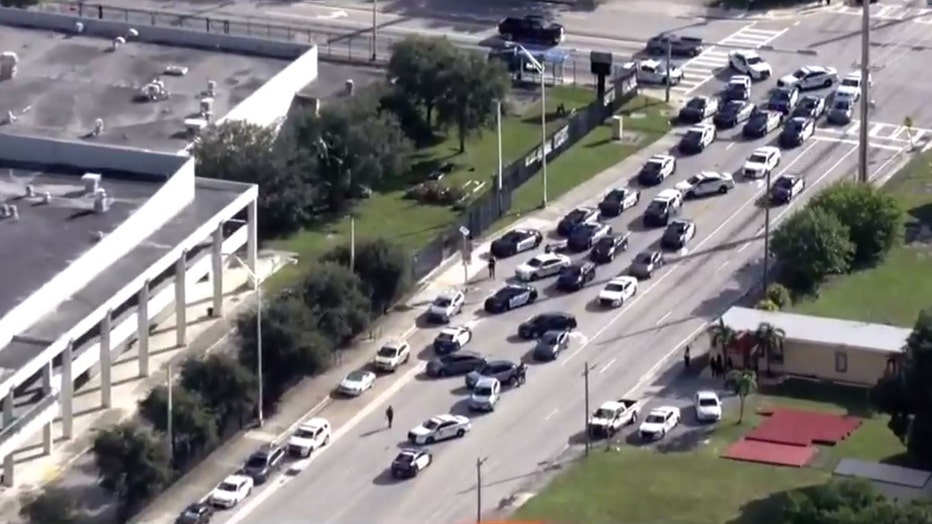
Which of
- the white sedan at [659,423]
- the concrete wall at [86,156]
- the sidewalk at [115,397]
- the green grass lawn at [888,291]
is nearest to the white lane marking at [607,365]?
the white sedan at [659,423]

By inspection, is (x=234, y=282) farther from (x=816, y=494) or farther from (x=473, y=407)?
(x=816, y=494)

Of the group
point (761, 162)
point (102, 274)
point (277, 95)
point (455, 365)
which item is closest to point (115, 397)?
point (102, 274)

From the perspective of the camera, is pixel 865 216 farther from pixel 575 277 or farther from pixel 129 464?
pixel 129 464

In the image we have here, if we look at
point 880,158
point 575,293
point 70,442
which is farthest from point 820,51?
point 70,442

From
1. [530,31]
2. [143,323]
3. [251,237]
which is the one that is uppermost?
[530,31]

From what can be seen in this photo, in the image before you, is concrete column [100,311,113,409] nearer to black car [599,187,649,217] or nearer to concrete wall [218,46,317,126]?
concrete wall [218,46,317,126]

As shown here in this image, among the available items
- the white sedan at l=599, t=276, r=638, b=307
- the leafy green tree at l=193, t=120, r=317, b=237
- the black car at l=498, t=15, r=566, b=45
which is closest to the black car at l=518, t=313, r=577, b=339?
the white sedan at l=599, t=276, r=638, b=307
